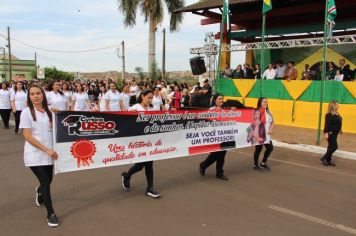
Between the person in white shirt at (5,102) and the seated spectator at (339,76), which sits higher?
the seated spectator at (339,76)

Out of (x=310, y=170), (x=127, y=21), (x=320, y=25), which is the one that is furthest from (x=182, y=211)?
(x=127, y=21)

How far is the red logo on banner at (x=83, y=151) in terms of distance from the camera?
521 centimetres

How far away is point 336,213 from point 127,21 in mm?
24534

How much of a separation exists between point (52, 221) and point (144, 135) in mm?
1977

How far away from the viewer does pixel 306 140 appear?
11.6 meters

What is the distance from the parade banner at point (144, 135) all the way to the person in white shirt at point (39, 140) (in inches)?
9.2

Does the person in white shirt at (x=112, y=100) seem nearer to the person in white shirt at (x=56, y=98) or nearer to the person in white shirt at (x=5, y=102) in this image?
the person in white shirt at (x=56, y=98)

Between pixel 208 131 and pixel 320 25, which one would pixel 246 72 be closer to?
pixel 320 25

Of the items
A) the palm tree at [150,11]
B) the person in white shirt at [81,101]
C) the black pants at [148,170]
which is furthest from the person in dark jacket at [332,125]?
the palm tree at [150,11]

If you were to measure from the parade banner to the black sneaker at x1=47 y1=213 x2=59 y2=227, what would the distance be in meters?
0.61

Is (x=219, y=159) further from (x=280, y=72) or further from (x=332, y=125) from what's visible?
(x=280, y=72)

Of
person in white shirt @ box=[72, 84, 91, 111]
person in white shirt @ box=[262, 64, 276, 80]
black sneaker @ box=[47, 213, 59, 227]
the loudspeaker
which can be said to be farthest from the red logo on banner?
the loudspeaker

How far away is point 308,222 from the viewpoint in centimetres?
495

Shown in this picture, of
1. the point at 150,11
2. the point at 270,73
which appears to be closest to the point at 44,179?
the point at 270,73
